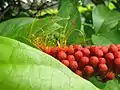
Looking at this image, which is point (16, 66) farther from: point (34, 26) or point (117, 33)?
point (117, 33)

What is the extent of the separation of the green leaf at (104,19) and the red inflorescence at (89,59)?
55cm

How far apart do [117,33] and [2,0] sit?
0.97 metres

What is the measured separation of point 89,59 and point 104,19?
706 millimetres

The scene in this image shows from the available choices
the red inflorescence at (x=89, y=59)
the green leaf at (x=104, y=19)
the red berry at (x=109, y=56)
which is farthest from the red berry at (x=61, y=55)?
the green leaf at (x=104, y=19)

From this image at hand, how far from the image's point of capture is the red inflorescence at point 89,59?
85 centimetres

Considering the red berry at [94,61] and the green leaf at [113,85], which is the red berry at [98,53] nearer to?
the red berry at [94,61]

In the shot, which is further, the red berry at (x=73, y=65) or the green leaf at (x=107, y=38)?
the green leaf at (x=107, y=38)

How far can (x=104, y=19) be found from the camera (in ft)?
5.15

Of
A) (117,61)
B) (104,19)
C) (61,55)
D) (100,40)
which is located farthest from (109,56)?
(104,19)

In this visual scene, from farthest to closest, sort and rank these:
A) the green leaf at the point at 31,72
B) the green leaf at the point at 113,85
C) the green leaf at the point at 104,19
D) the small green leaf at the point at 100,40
A: 1. the green leaf at the point at 104,19
2. the small green leaf at the point at 100,40
3. the green leaf at the point at 113,85
4. the green leaf at the point at 31,72

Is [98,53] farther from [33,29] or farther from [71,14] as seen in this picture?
[71,14]

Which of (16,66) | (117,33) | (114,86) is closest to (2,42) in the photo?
(16,66)

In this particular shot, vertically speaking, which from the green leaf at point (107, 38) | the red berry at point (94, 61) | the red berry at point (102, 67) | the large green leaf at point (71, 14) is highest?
the red berry at point (94, 61)

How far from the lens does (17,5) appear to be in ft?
7.32
